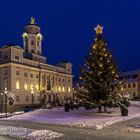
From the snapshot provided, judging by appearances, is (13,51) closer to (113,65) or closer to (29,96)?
(29,96)

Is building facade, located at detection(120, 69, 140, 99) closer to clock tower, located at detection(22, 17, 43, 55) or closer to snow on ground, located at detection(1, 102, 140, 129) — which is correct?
clock tower, located at detection(22, 17, 43, 55)

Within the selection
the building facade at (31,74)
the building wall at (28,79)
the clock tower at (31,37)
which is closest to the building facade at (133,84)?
the building facade at (31,74)

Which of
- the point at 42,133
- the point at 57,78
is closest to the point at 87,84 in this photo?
the point at 42,133

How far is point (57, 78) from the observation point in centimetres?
11150

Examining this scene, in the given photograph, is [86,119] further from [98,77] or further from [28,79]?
[28,79]

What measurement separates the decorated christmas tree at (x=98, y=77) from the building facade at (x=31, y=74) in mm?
41703

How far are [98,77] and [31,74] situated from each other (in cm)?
6091

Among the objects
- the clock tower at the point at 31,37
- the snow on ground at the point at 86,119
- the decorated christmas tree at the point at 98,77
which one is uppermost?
the clock tower at the point at 31,37

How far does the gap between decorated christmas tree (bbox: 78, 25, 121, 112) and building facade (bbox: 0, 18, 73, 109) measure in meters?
41.7

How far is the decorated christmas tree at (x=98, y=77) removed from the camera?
120 ft

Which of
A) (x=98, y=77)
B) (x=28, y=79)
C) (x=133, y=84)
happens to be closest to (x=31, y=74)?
(x=28, y=79)

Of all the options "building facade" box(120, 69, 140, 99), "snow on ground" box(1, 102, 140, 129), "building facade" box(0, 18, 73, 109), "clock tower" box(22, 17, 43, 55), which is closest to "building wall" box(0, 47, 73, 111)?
"building facade" box(0, 18, 73, 109)

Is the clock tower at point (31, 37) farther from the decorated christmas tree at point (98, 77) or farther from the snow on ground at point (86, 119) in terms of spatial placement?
the decorated christmas tree at point (98, 77)

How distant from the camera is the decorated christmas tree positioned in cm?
3666
